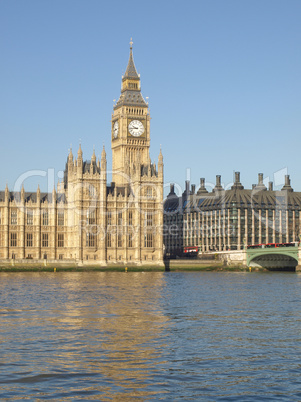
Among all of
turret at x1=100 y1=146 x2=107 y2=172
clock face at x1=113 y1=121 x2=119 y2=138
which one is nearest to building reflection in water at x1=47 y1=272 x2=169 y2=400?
turret at x1=100 y1=146 x2=107 y2=172

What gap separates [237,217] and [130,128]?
30.5m

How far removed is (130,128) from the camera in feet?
496

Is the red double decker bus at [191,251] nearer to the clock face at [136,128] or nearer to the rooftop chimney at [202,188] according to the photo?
the rooftop chimney at [202,188]

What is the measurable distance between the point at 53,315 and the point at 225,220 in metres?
116

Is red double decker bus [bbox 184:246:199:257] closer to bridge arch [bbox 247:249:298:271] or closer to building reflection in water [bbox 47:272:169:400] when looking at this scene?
bridge arch [bbox 247:249:298:271]

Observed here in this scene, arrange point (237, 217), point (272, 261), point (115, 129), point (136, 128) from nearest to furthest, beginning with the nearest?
point (272, 261), point (136, 128), point (115, 129), point (237, 217)

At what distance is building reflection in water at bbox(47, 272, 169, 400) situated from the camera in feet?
85.4

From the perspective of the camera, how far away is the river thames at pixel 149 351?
80.4ft

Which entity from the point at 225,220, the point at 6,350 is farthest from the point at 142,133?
the point at 6,350

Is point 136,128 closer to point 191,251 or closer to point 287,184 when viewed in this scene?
point 191,251

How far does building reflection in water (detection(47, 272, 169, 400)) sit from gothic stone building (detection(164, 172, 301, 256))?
102391mm

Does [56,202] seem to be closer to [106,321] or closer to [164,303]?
[164,303]

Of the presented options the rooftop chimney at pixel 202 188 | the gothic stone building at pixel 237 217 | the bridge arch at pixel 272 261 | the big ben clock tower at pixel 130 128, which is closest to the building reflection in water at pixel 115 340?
the bridge arch at pixel 272 261

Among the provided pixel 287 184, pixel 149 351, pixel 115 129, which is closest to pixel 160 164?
pixel 115 129
